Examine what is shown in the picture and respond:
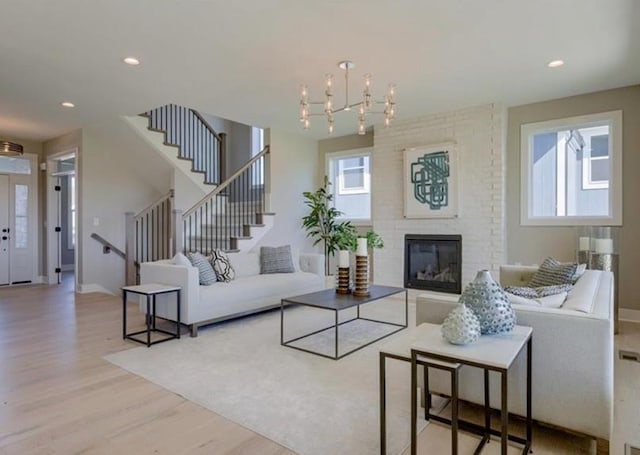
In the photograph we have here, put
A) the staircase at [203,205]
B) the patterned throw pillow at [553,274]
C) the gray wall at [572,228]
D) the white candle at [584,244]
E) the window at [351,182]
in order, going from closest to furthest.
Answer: the patterned throw pillow at [553,274]
the white candle at [584,244]
the gray wall at [572,228]
the staircase at [203,205]
the window at [351,182]

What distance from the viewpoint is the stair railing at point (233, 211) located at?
6.20 meters

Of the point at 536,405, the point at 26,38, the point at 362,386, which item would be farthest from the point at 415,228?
the point at 26,38

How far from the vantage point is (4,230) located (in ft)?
22.9

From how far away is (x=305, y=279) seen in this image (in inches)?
201

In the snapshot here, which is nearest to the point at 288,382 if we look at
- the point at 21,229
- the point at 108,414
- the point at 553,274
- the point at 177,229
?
the point at 108,414

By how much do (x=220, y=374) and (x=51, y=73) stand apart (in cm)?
347

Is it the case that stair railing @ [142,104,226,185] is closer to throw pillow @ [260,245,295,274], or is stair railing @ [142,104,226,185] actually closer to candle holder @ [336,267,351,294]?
throw pillow @ [260,245,295,274]

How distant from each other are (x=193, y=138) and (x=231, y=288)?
367 cm

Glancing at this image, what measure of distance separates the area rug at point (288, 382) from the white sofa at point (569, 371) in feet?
1.92

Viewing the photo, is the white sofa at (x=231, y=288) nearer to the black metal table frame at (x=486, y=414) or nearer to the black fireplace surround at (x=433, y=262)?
the black fireplace surround at (x=433, y=262)

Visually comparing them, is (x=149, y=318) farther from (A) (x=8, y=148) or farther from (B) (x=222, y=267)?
(A) (x=8, y=148)

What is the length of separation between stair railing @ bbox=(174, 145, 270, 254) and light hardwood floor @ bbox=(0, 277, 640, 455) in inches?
104

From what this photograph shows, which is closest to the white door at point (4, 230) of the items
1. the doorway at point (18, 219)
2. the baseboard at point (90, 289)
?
the doorway at point (18, 219)

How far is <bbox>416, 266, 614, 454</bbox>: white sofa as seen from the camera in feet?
5.96
